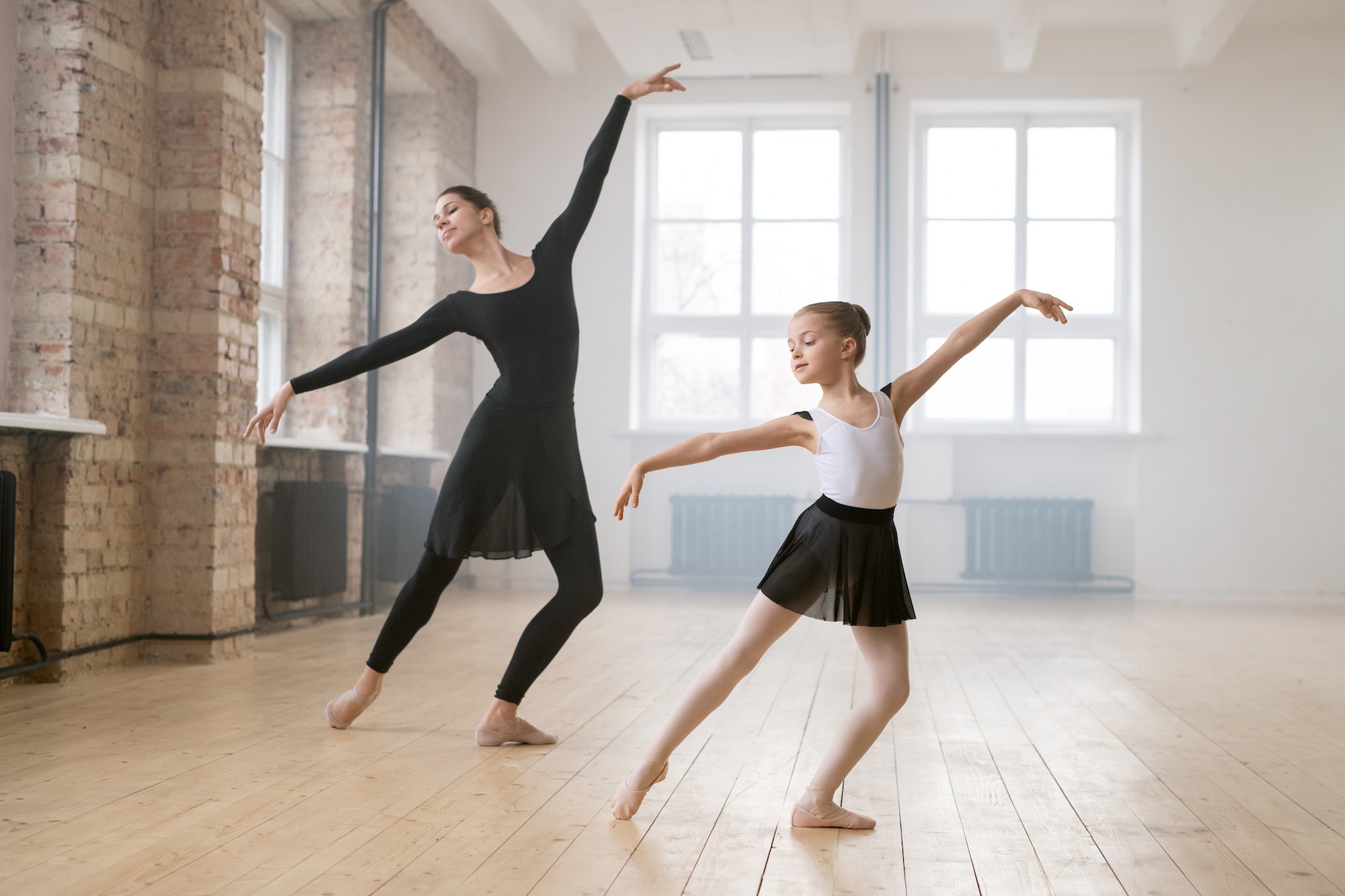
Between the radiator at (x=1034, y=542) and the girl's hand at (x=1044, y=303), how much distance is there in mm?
6085

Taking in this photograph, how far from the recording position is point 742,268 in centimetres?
883

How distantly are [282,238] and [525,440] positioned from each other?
4.39 m

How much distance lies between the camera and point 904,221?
848cm

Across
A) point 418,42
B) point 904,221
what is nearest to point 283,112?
point 418,42

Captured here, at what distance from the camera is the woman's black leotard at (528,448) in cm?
292

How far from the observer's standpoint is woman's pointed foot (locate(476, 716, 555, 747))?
3.01 metres

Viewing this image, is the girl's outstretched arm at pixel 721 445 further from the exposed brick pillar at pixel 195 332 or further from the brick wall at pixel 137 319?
the exposed brick pillar at pixel 195 332

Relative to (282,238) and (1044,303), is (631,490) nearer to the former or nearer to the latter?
(1044,303)

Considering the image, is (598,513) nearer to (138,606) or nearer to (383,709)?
(138,606)

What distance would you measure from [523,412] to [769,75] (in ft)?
20.4

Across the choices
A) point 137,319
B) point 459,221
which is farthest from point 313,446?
point 459,221

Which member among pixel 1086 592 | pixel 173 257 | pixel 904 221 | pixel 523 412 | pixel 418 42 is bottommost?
pixel 1086 592

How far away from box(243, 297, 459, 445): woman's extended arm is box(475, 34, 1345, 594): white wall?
5.62 metres

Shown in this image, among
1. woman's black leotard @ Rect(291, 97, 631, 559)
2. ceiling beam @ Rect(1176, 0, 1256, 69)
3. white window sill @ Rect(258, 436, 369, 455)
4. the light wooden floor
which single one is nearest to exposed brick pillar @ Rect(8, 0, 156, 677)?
the light wooden floor
